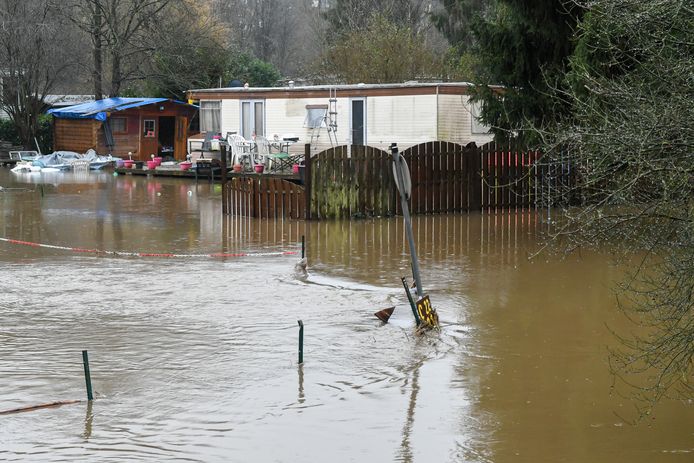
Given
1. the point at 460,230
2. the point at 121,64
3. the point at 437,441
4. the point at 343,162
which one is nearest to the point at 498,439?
the point at 437,441

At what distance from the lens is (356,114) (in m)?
35.0

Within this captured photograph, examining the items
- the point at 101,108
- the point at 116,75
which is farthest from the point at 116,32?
the point at 101,108

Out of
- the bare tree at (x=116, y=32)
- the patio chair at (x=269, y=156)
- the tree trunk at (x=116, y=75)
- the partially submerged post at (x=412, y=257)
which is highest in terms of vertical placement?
the bare tree at (x=116, y=32)

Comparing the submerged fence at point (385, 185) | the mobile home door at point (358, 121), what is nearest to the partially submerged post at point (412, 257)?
the submerged fence at point (385, 185)

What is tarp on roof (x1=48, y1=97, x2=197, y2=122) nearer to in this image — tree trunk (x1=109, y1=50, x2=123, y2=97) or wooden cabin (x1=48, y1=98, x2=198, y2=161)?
wooden cabin (x1=48, y1=98, x2=198, y2=161)

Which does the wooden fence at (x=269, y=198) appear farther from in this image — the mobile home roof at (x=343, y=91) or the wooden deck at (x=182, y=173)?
the wooden deck at (x=182, y=173)

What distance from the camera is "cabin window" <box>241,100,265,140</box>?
37906 millimetres

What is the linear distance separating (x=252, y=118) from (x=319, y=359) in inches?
1100

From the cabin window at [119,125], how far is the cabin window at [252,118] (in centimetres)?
1115

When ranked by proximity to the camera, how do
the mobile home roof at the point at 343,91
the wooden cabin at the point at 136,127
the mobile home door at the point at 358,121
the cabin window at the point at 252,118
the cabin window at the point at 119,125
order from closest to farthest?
the mobile home roof at the point at 343,91, the mobile home door at the point at 358,121, the cabin window at the point at 252,118, the wooden cabin at the point at 136,127, the cabin window at the point at 119,125

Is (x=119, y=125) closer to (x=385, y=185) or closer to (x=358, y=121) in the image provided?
(x=358, y=121)

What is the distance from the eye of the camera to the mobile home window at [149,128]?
1874 inches

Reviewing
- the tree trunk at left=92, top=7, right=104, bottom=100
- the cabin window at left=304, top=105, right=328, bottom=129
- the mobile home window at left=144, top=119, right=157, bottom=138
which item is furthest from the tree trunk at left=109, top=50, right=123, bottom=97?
the cabin window at left=304, top=105, right=328, bottom=129

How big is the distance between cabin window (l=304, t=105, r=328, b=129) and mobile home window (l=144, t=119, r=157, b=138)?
13.5 metres
